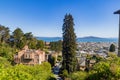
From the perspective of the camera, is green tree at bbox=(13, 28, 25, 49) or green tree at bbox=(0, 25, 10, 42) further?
green tree at bbox=(13, 28, 25, 49)

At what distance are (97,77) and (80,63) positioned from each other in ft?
151

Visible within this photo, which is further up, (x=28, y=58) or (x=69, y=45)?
(x=69, y=45)

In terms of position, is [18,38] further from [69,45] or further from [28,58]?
[69,45]

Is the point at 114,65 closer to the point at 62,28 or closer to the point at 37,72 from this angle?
the point at 37,72

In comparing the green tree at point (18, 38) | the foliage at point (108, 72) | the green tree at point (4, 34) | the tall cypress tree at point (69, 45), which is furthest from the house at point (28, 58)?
the foliage at point (108, 72)

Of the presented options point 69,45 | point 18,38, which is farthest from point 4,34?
point 69,45

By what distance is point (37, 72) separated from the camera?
124ft

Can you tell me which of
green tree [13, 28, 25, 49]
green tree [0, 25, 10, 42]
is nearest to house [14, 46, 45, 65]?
green tree [13, 28, 25, 49]

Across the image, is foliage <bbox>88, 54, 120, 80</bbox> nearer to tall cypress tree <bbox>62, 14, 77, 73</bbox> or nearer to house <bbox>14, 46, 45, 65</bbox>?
tall cypress tree <bbox>62, 14, 77, 73</bbox>

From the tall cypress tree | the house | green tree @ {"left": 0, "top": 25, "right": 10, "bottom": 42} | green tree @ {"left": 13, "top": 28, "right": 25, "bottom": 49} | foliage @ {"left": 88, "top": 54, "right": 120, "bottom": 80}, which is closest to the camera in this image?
foliage @ {"left": 88, "top": 54, "right": 120, "bottom": 80}

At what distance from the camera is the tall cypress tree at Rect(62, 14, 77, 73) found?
56737 millimetres

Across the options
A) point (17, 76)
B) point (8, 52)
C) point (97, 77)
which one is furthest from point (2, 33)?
point (17, 76)

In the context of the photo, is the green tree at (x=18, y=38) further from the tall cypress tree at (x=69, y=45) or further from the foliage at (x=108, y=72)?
the foliage at (x=108, y=72)

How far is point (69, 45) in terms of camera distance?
58094 millimetres
